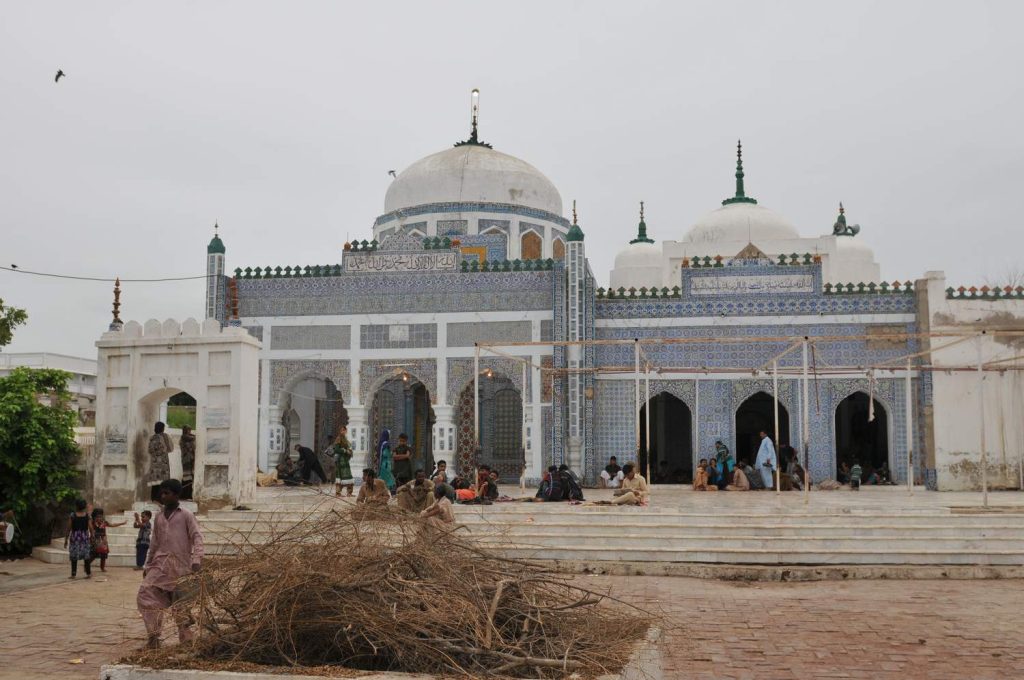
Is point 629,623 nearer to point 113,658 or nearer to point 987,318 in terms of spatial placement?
point 113,658

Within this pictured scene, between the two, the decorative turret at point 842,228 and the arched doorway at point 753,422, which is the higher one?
the decorative turret at point 842,228

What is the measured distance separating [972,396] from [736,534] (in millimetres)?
8730

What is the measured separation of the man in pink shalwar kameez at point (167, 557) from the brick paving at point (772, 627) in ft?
0.79

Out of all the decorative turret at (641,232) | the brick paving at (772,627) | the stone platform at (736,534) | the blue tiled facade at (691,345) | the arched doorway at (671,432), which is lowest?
the brick paving at (772,627)

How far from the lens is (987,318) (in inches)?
749

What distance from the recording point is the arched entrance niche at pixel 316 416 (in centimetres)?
2194

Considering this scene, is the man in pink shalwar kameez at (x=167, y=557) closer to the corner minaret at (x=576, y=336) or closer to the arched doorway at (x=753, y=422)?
the corner minaret at (x=576, y=336)

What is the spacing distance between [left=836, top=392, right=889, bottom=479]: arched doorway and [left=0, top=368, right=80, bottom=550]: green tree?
53.2 feet

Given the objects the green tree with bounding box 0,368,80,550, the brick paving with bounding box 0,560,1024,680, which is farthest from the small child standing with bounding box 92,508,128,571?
the green tree with bounding box 0,368,80,550

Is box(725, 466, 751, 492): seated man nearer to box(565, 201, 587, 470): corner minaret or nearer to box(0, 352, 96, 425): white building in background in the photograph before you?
box(565, 201, 587, 470): corner minaret

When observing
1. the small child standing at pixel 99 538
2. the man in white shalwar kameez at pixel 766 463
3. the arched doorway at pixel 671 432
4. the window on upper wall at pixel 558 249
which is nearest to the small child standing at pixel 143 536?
the small child standing at pixel 99 538

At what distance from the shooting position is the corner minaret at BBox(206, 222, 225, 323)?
67.0ft

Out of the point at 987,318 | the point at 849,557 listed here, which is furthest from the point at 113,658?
the point at 987,318

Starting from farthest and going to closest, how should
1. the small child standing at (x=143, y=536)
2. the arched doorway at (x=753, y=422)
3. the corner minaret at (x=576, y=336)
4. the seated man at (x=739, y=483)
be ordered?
the arched doorway at (x=753, y=422) < the corner minaret at (x=576, y=336) < the seated man at (x=739, y=483) < the small child standing at (x=143, y=536)
